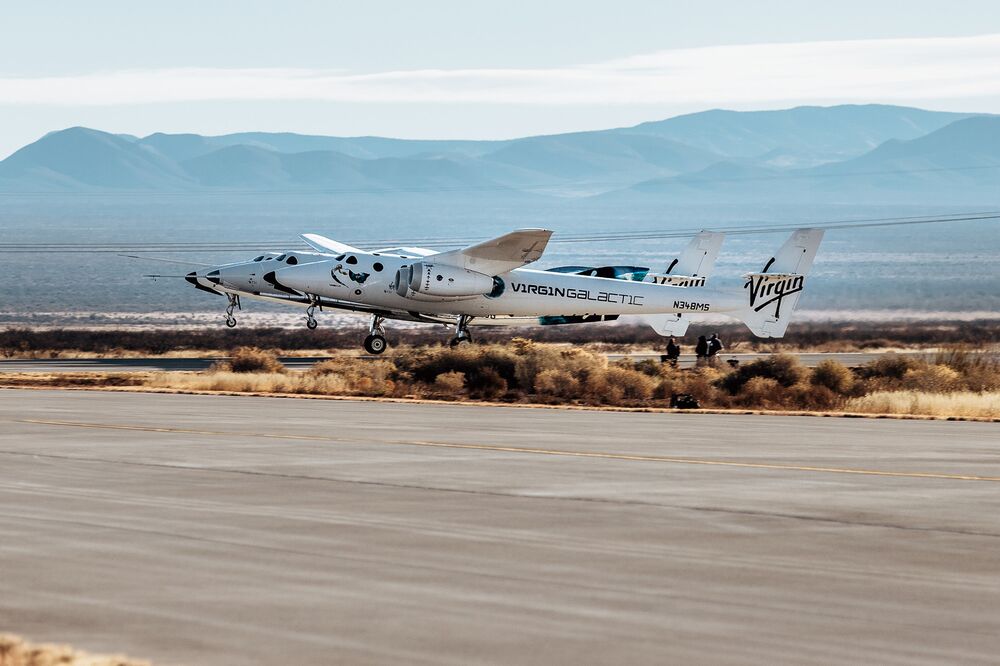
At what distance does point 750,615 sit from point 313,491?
7.59 metres

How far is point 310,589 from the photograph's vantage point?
434 inches

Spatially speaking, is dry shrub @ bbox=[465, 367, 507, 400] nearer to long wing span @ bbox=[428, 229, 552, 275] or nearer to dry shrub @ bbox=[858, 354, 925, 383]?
dry shrub @ bbox=[858, 354, 925, 383]

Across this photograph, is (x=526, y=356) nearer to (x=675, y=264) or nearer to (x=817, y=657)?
(x=675, y=264)

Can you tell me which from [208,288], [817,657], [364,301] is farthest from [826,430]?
[208,288]

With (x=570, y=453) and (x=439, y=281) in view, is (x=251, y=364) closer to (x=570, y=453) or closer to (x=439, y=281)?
(x=439, y=281)

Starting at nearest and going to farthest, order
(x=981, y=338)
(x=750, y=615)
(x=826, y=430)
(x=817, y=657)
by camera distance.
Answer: (x=817, y=657)
(x=750, y=615)
(x=826, y=430)
(x=981, y=338)

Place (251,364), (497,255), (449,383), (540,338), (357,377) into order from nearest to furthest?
(449,383)
(357,377)
(251,364)
(497,255)
(540,338)

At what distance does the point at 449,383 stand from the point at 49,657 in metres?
31.8

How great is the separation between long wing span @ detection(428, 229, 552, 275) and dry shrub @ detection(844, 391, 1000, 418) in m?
17.6

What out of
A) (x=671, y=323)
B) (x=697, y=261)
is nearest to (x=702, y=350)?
(x=671, y=323)

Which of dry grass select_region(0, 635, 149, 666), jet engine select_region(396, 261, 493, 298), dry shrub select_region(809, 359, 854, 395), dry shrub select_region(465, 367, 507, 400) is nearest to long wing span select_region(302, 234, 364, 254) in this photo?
jet engine select_region(396, 261, 493, 298)

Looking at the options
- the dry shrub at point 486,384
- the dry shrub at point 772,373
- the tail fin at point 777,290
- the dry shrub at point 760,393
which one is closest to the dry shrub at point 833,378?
the dry shrub at point 772,373

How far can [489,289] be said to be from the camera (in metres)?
51.5

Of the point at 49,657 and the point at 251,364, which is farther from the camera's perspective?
the point at 251,364
